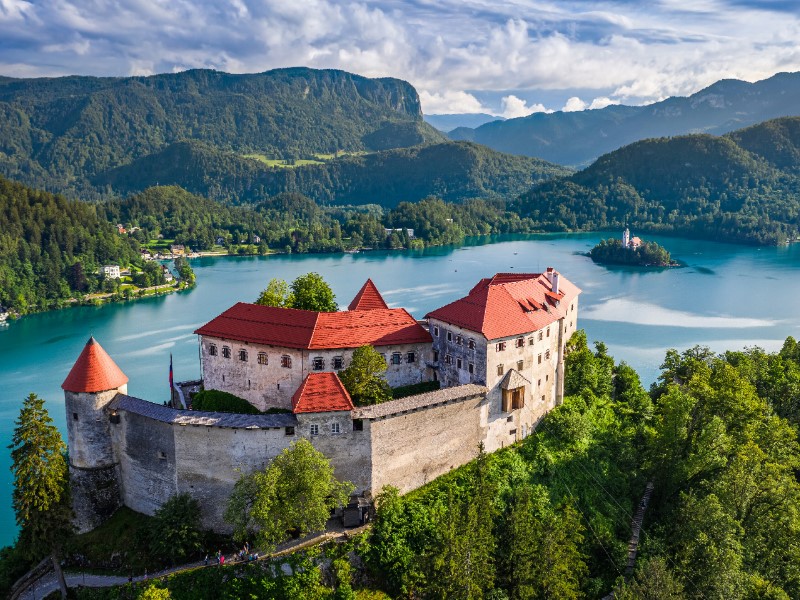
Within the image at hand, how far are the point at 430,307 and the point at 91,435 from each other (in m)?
68.5

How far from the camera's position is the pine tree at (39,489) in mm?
35906

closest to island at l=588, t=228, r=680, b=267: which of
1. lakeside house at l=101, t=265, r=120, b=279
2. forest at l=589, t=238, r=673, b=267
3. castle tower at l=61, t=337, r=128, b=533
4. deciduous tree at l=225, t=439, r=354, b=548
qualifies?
forest at l=589, t=238, r=673, b=267

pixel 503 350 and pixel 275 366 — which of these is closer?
pixel 503 350

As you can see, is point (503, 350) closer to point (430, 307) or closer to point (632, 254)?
point (430, 307)

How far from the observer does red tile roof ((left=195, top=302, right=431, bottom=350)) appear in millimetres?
42938

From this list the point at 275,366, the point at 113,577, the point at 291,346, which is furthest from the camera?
the point at 275,366

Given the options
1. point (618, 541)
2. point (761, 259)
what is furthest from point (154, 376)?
point (761, 259)

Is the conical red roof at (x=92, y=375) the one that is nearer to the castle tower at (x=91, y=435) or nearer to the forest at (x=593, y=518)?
the castle tower at (x=91, y=435)

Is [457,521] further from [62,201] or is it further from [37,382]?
[62,201]

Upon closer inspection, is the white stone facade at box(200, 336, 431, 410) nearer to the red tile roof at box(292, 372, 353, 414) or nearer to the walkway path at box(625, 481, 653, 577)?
the red tile roof at box(292, 372, 353, 414)

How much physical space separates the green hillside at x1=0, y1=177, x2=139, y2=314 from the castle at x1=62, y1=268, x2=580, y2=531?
88.9 m

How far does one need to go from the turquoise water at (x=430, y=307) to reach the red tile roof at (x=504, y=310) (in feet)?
104

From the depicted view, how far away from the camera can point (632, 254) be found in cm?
15388

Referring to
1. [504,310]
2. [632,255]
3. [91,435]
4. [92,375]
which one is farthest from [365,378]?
[632,255]
